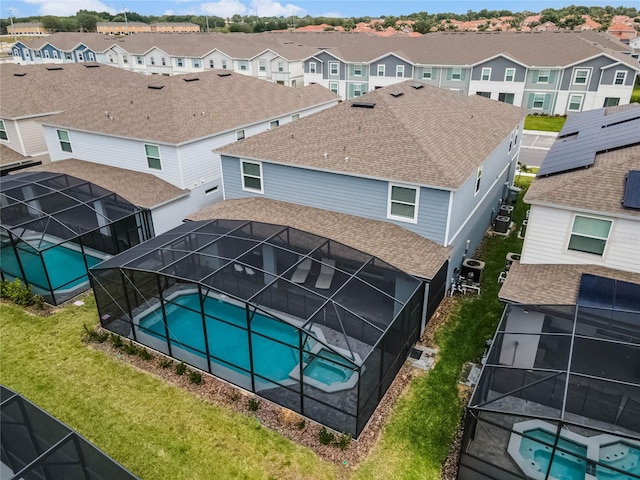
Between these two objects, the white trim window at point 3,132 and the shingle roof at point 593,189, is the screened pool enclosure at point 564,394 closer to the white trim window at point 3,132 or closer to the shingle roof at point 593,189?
the shingle roof at point 593,189

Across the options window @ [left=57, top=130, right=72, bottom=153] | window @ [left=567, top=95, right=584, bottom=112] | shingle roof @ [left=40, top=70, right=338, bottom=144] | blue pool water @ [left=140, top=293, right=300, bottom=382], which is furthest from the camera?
window @ [left=567, top=95, right=584, bottom=112]

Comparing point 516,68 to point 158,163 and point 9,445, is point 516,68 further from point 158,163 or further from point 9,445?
point 9,445

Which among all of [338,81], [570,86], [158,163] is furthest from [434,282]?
[338,81]

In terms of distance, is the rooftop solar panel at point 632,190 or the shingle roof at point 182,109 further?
the shingle roof at point 182,109

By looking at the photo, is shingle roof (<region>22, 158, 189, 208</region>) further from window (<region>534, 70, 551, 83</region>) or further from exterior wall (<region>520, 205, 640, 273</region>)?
window (<region>534, 70, 551, 83</region>)

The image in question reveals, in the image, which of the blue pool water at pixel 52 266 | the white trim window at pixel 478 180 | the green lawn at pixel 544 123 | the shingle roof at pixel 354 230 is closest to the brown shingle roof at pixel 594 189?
the shingle roof at pixel 354 230

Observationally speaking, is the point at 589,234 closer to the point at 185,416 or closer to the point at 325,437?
the point at 325,437

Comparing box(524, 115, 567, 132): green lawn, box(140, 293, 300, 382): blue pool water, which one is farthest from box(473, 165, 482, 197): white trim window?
box(524, 115, 567, 132): green lawn
